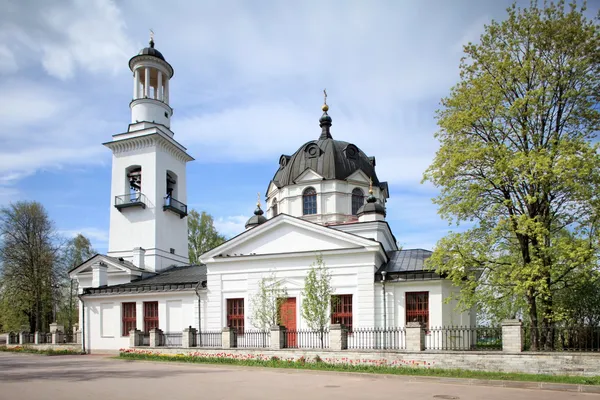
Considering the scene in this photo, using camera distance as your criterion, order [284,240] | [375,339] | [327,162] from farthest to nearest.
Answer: [327,162]
[284,240]
[375,339]

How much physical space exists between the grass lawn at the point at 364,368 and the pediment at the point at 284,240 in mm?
6082

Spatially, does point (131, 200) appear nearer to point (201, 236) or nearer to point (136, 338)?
point (136, 338)

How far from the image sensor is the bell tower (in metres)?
33.8

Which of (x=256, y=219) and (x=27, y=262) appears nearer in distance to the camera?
(x=256, y=219)

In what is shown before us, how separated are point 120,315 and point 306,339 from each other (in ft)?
38.9

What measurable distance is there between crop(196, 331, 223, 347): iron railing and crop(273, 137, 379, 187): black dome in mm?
12129

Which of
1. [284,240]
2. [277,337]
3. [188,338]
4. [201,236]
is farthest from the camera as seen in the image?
[201,236]

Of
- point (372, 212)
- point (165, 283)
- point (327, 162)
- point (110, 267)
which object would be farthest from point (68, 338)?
point (372, 212)

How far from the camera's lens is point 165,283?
1135 inches

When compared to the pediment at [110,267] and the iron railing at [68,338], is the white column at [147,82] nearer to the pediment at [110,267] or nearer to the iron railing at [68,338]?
the pediment at [110,267]

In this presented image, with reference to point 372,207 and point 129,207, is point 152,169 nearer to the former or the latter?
point 129,207

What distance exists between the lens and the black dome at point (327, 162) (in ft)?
109

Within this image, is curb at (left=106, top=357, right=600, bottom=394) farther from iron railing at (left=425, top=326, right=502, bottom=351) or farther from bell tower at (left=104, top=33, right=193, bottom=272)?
bell tower at (left=104, top=33, right=193, bottom=272)

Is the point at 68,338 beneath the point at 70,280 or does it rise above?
beneath
